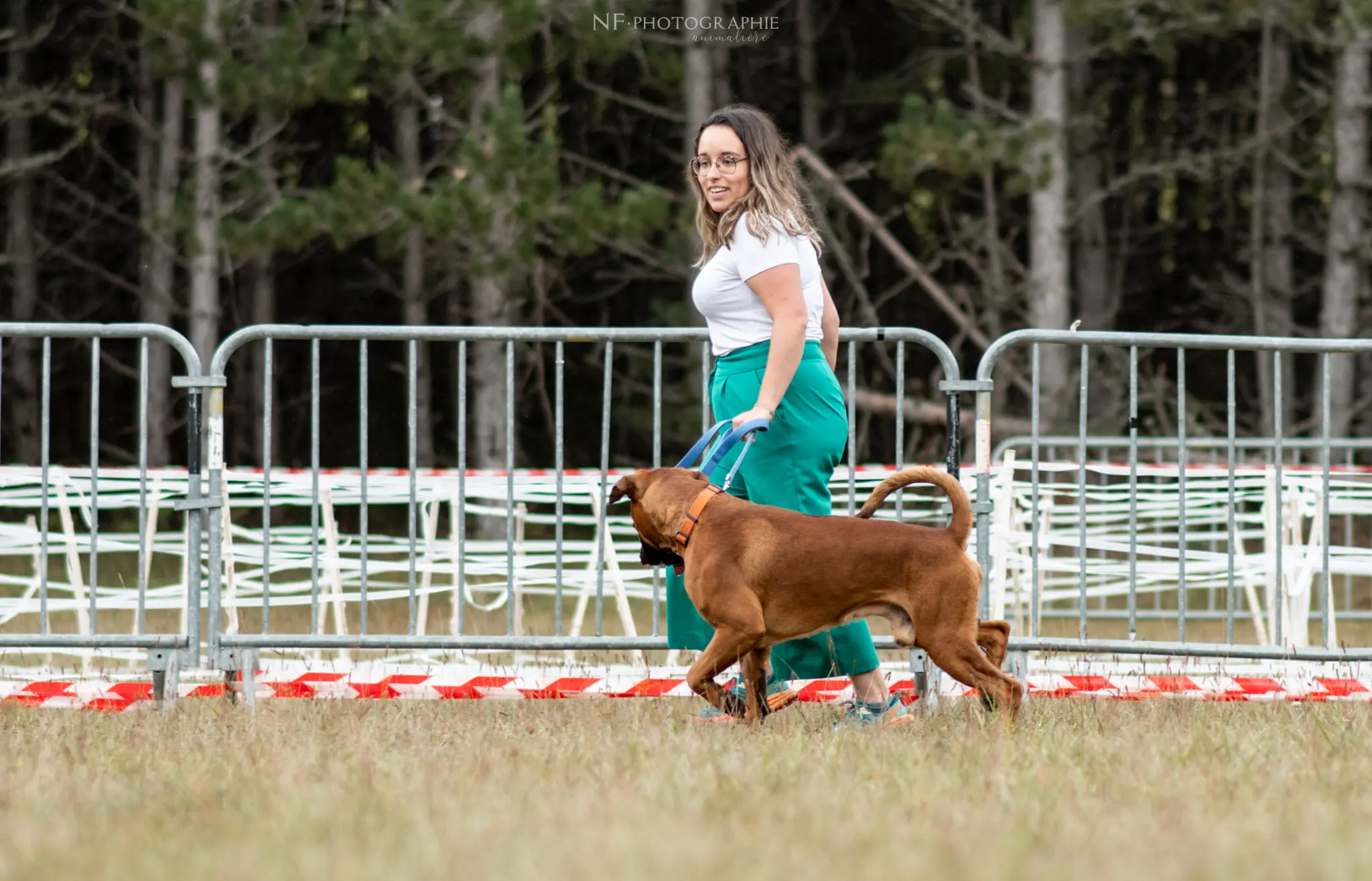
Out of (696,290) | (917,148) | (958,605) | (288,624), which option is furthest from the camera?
(917,148)

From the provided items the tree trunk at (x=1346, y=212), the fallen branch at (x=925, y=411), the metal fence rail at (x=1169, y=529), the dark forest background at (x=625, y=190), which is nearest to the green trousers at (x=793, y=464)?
the metal fence rail at (x=1169, y=529)

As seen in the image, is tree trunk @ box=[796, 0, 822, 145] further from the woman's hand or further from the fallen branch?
the woman's hand

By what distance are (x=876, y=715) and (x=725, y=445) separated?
1089 millimetres

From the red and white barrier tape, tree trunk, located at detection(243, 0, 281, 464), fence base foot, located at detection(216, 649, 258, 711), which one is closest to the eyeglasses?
the red and white barrier tape

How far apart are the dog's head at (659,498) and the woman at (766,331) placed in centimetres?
32

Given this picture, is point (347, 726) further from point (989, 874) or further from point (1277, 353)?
point (1277, 353)

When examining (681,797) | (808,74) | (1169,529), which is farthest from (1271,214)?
(681,797)

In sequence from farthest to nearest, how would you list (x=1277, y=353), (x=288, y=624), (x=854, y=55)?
(x=854, y=55)
(x=288, y=624)
(x=1277, y=353)

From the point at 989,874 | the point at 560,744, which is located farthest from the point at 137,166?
the point at 989,874

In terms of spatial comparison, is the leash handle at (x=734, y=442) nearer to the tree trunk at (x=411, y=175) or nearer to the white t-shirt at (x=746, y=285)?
the white t-shirt at (x=746, y=285)

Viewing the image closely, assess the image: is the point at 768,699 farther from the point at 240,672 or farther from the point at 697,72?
the point at 697,72

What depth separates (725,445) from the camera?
502 cm

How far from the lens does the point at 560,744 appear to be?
4770 millimetres

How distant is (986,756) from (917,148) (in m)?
13.0
